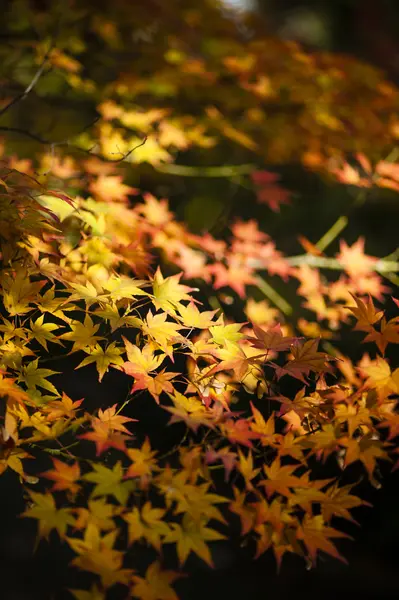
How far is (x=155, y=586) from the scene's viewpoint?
1.48m

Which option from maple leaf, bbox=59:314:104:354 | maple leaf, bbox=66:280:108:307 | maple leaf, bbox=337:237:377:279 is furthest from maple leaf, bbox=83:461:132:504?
maple leaf, bbox=337:237:377:279

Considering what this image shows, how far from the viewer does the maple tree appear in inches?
60.9

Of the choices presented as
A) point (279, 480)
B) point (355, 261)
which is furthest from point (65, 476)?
point (355, 261)

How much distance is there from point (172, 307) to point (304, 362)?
44 centimetres

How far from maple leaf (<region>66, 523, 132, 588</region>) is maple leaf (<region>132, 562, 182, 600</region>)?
0.04 metres

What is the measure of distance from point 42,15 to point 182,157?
2281mm

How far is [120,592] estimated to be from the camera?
306cm

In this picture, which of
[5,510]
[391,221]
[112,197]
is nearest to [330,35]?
[391,221]

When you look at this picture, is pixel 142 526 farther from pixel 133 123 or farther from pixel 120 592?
pixel 133 123

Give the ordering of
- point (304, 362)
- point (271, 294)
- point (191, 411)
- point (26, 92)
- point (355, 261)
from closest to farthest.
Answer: point (191, 411) → point (304, 362) → point (26, 92) → point (355, 261) → point (271, 294)

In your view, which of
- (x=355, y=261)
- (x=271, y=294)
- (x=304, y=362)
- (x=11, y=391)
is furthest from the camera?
(x=271, y=294)

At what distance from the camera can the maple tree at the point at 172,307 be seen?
60.9 inches

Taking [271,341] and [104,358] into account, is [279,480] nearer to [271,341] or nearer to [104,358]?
[271,341]

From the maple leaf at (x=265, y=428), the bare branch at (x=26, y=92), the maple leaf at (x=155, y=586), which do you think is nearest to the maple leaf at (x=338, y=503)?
the maple leaf at (x=265, y=428)
